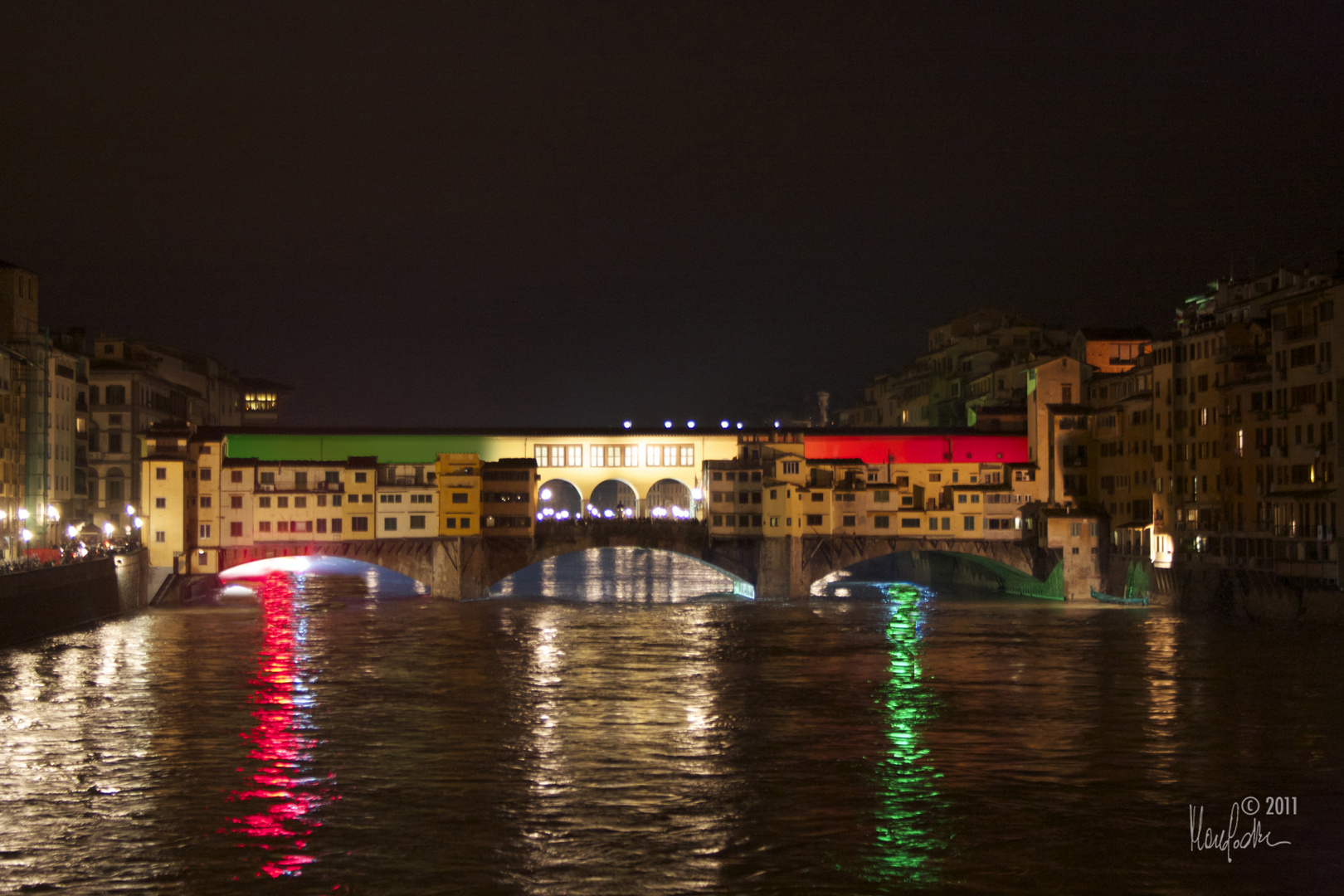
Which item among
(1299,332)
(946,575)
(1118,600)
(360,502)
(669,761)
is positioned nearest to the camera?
(669,761)

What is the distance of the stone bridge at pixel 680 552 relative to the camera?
82625 millimetres

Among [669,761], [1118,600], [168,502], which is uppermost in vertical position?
[168,502]

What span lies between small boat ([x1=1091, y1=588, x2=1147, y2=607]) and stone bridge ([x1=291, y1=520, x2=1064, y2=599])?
2.13 metres

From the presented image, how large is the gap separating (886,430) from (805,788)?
6253 cm

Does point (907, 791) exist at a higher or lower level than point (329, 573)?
lower

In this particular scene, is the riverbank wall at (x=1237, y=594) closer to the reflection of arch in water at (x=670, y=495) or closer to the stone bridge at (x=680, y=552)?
the stone bridge at (x=680, y=552)

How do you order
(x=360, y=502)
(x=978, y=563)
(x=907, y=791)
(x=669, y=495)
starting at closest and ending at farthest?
(x=907, y=791)
(x=360, y=502)
(x=978, y=563)
(x=669, y=495)

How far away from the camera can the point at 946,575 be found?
102 metres

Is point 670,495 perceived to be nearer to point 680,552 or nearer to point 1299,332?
point 680,552

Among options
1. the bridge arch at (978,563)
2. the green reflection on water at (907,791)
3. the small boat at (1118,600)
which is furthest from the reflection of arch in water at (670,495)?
the green reflection on water at (907,791)

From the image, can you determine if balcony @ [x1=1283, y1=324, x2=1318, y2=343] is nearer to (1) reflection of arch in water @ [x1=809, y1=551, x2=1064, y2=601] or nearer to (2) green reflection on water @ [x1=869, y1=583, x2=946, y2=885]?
(1) reflection of arch in water @ [x1=809, y1=551, x2=1064, y2=601]

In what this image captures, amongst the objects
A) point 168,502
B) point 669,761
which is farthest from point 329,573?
point 669,761
